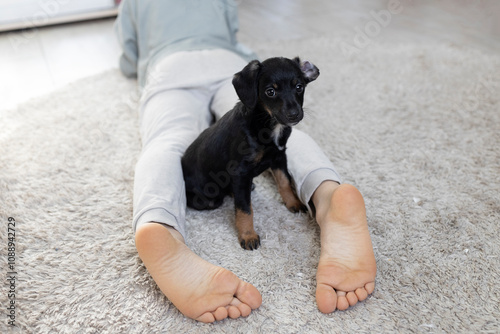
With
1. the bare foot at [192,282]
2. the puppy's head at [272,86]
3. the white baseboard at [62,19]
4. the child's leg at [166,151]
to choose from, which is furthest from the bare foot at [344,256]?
the white baseboard at [62,19]

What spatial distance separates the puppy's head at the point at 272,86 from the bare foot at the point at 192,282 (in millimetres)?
484

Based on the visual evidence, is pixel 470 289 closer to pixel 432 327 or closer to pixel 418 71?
pixel 432 327

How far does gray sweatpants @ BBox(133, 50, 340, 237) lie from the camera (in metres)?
1.40

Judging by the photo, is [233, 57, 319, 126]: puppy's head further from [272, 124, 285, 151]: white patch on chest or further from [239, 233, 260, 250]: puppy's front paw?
[239, 233, 260, 250]: puppy's front paw

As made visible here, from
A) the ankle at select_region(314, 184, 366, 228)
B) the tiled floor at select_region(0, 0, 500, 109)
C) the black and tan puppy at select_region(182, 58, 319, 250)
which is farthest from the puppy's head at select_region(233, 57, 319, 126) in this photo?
the tiled floor at select_region(0, 0, 500, 109)

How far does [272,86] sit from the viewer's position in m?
1.29

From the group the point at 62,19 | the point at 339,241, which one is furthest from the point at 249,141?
the point at 62,19

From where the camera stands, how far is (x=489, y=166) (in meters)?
1.85

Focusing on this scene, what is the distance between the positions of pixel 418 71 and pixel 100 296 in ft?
8.14

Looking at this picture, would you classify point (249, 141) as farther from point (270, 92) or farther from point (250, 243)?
point (250, 243)

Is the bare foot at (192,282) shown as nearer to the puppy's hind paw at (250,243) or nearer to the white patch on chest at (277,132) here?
the puppy's hind paw at (250,243)

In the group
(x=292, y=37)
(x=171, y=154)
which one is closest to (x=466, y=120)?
(x=171, y=154)

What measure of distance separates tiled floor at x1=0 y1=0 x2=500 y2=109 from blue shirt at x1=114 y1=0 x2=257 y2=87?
2.42 ft

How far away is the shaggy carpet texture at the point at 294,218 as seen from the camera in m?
1.19
